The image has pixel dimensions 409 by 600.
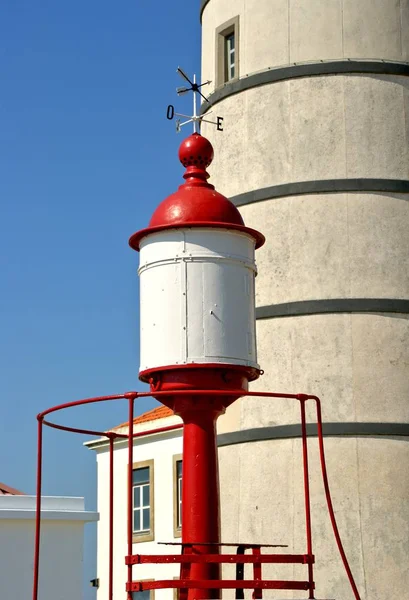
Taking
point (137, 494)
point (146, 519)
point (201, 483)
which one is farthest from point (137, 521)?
point (201, 483)

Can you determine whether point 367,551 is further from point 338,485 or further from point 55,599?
point 55,599

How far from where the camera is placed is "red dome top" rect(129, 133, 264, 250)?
898cm

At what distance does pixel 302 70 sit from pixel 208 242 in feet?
19.6

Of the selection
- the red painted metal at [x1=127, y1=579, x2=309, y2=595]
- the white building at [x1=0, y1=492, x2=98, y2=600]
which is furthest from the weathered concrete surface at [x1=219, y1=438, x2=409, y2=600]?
the red painted metal at [x1=127, y1=579, x2=309, y2=595]

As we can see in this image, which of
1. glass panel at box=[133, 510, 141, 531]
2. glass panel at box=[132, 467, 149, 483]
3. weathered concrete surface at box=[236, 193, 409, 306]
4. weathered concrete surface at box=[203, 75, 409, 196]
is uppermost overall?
weathered concrete surface at box=[203, 75, 409, 196]

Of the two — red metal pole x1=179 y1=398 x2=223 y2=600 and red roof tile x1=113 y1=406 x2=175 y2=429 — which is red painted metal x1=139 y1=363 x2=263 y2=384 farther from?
red roof tile x1=113 y1=406 x2=175 y2=429

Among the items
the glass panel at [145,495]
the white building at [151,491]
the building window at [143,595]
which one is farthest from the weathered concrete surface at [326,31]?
the glass panel at [145,495]

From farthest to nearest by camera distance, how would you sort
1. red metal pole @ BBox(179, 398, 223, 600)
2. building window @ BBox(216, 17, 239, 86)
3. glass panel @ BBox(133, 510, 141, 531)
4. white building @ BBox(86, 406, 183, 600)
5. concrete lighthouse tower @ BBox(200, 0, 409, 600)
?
glass panel @ BBox(133, 510, 141, 531)
white building @ BBox(86, 406, 183, 600)
building window @ BBox(216, 17, 239, 86)
concrete lighthouse tower @ BBox(200, 0, 409, 600)
red metal pole @ BBox(179, 398, 223, 600)

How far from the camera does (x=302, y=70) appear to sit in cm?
1431

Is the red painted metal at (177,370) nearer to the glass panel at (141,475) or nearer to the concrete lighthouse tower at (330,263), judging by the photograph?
the concrete lighthouse tower at (330,263)

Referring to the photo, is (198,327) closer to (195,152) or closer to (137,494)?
(195,152)

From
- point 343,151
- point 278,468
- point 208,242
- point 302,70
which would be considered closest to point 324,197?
point 343,151

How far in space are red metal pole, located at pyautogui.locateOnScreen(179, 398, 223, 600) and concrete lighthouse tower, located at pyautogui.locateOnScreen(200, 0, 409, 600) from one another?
4673 millimetres

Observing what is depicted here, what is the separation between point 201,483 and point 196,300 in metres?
1.33
